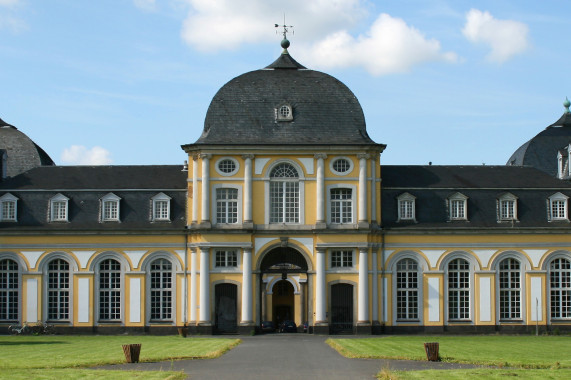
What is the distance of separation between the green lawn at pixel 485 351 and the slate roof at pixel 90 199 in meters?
18.5

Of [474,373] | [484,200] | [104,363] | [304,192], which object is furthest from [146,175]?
[474,373]

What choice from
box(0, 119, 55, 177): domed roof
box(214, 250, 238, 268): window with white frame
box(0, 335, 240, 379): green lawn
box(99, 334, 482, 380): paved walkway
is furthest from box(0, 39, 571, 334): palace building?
box(99, 334, 482, 380): paved walkway

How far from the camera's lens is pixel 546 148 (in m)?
81.6

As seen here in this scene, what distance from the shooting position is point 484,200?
6606cm

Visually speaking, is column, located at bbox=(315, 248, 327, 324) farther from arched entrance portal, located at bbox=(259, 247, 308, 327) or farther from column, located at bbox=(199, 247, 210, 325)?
arched entrance portal, located at bbox=(259, 247, 308, 327)

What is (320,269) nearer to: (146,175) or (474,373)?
(146,175)

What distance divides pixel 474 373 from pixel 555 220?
120 ft

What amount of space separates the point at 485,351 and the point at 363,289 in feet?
65.8

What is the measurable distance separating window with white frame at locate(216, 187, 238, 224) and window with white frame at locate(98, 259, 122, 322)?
7.85 metres

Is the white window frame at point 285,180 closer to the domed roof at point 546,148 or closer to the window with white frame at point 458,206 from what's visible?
the window with white frame at point 458,206

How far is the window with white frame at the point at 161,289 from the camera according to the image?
6431cm

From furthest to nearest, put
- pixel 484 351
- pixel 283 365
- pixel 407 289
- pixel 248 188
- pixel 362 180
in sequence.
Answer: pixel 407 289 → pixel 362 180 → pixel 248 188 → pixel 484 351 → pixel 283 365

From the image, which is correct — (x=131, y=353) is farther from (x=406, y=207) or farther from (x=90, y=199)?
(x=406, y=207)

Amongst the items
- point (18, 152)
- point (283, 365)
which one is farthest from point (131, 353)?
point (18, 152)
